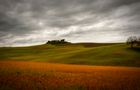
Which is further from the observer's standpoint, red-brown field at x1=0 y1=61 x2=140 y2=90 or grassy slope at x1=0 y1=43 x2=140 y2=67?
grassy slope at x1=0 y1=43 x2=140 y2=67

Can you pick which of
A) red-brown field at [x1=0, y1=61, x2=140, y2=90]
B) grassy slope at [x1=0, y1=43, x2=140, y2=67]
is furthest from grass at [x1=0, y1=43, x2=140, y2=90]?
grassy slope at [x1=0, y1=43, x2=140, y2=67]

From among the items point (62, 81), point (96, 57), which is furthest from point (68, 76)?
point (96, 57)

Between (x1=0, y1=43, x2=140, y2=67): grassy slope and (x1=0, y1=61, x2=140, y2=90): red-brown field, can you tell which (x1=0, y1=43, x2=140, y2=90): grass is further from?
(x1=0, y1=43, x2=140, y2=67): grassy slope

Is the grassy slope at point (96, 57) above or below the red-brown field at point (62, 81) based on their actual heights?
below

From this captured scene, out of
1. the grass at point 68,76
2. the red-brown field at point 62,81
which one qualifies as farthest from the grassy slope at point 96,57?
the red-brown field at point 62,81

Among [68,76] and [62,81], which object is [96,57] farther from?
[62,81]

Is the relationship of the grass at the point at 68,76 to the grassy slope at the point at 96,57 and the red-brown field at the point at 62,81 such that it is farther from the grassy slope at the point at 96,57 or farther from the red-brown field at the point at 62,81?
the grassy slope at the point at 96,57

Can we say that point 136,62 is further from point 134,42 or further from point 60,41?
point 60,41

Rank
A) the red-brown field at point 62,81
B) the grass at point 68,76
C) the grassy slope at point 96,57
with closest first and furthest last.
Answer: the red-brown field at point 62,81 < the grass at point 68,76 < the grassy slope at point 96,57

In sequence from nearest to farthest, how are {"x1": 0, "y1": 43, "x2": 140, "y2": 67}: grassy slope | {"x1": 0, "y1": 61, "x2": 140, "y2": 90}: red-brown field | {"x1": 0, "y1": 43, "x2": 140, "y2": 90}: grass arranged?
{"x1": 0, "y1": 61, "x2": 140, "y2": 90}: red-brown field < {"x1": 0, "y1": 43, "x2": 140, "y2": 90}: grass < {"x1": 0, "y1": 43, "x2": 140, "y2": 67}: grassy slope

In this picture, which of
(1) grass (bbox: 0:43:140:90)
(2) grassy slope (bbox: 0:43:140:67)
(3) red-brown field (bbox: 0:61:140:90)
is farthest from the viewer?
(2) grassy slope (bbox: 0:43:140:67)

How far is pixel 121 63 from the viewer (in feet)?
123

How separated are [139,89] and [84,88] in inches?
130

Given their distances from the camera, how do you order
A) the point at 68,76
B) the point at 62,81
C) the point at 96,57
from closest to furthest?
the point at 62,81 → the point at 68,76 → the point at 96,57
